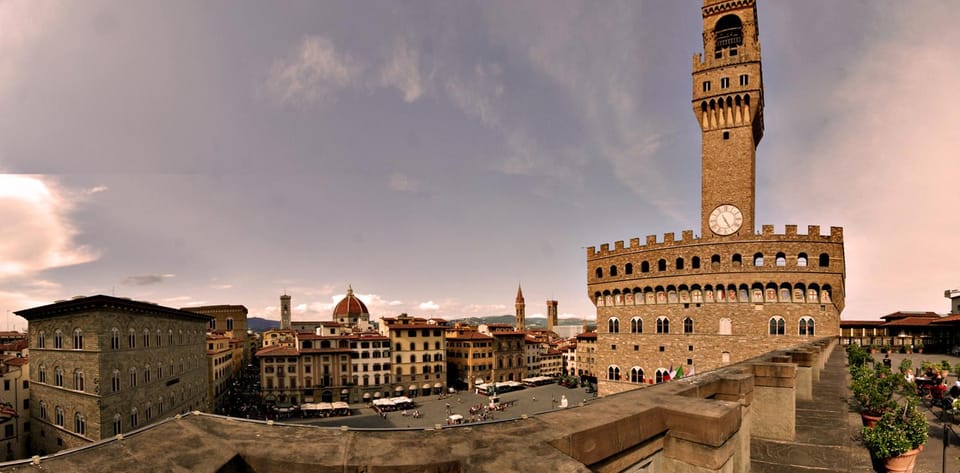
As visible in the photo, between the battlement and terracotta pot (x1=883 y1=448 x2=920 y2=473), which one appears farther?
the battlement

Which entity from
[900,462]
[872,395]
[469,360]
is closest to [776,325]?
[872,395]

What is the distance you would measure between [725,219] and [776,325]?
9.10 metres

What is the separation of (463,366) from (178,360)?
142 ft

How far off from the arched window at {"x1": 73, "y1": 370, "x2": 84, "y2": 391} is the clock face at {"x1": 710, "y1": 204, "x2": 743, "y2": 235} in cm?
4797

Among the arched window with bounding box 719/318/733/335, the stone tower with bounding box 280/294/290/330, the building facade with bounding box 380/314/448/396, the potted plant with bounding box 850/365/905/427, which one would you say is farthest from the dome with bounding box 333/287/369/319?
the potted plant with bounding box 850/365/905/427

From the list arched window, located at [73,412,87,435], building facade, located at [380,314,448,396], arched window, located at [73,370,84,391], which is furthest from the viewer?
building facade, located at [380,314,448,396]

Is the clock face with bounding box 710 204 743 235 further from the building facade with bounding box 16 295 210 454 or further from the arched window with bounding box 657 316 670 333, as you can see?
the building facade with bounding box 16 295 210 454

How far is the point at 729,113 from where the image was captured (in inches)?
1473

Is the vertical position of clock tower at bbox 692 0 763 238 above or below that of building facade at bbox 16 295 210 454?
above

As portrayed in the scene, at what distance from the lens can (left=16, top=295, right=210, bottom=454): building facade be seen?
91.2 ft

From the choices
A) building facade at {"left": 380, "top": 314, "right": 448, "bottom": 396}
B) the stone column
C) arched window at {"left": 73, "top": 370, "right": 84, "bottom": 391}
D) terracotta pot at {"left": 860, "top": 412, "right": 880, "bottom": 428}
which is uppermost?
the stone column

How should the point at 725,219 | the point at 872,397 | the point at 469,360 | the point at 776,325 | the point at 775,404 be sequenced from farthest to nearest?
the point at 469,360 → the point at 725,219 → the point at 776,325 → the point at 872,397 → the point at 775,404

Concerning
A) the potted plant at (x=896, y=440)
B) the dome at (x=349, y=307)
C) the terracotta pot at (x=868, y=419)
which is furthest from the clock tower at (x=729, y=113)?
the dome at (x=349, y=307)

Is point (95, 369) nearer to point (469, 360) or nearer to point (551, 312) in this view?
point (469, 360)
